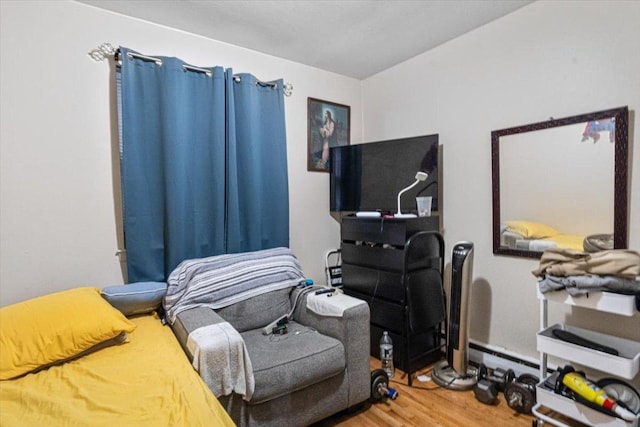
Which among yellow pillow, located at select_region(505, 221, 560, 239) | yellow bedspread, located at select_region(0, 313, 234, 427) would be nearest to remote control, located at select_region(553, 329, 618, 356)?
yellow pillow, located at select_region(505, 221, 560, 239)

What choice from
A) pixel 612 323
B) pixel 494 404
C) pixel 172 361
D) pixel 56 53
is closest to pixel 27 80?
pixel 56 53

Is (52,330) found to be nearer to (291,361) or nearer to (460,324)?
(291,361)

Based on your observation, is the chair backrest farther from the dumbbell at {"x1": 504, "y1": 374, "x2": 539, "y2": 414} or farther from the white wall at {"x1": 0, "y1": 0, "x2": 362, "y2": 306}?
the white wall at {"x1": 0, "y1": 0, "x2": 362, "y2": 306}

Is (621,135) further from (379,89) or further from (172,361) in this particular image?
(172,361)

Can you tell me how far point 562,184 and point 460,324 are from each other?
1.11 meters

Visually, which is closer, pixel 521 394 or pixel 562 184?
pixel 521 394

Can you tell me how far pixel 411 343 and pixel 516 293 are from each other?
2.66 feet

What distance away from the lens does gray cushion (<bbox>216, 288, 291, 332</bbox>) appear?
213cm

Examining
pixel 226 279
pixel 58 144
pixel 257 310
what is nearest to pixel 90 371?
pixel 226 279

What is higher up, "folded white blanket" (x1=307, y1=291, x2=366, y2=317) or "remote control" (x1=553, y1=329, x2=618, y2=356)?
"folded white blanket" (x1=307, y1=291, x2=366, y2=317)

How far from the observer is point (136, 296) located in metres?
1.96

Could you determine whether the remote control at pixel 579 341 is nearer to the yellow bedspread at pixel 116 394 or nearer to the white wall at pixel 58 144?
the yellow bedspread at pixel 116 394

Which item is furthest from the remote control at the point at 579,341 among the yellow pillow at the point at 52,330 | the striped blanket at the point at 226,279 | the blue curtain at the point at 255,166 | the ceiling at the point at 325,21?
the yellow pillow at the point at 52,330

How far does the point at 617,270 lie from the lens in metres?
1.53
